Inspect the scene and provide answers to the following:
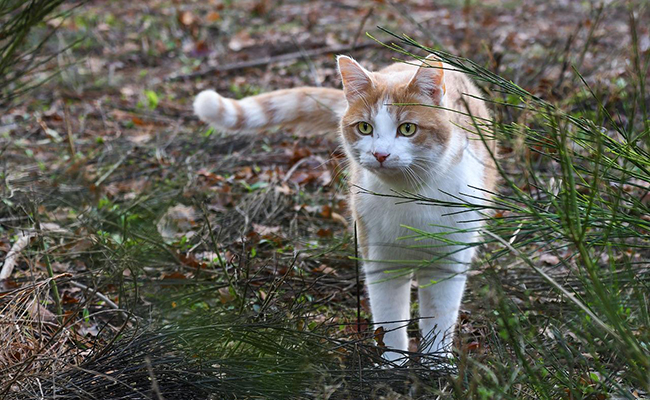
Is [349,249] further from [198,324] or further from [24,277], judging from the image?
[24,277]

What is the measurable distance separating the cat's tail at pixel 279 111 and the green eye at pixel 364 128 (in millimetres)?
699

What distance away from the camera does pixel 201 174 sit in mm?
4207

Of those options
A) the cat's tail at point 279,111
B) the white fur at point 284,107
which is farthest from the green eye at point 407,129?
the white fur at point 284,107

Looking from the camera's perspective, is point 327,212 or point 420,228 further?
point 327,212

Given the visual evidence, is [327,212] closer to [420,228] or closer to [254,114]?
[254,114]

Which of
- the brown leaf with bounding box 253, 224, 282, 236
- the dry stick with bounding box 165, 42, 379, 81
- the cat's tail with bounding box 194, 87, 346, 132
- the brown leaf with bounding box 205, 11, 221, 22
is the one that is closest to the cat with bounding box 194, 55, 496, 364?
the cat's tail with bounding box 194, 87, 346, 132

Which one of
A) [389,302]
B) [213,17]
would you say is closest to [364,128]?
[389,302]

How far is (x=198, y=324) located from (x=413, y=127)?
3.65 feet

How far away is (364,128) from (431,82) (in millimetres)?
329

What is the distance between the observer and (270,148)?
4.95 m

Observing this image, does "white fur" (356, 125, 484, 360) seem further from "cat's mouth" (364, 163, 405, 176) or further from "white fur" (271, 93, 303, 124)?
"white fur" (271, 93, 303, 124)

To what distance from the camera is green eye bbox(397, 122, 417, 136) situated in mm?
2566

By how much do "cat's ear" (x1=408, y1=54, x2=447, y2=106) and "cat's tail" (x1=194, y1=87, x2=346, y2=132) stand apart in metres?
0.82

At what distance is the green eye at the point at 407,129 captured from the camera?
257 centimetres
